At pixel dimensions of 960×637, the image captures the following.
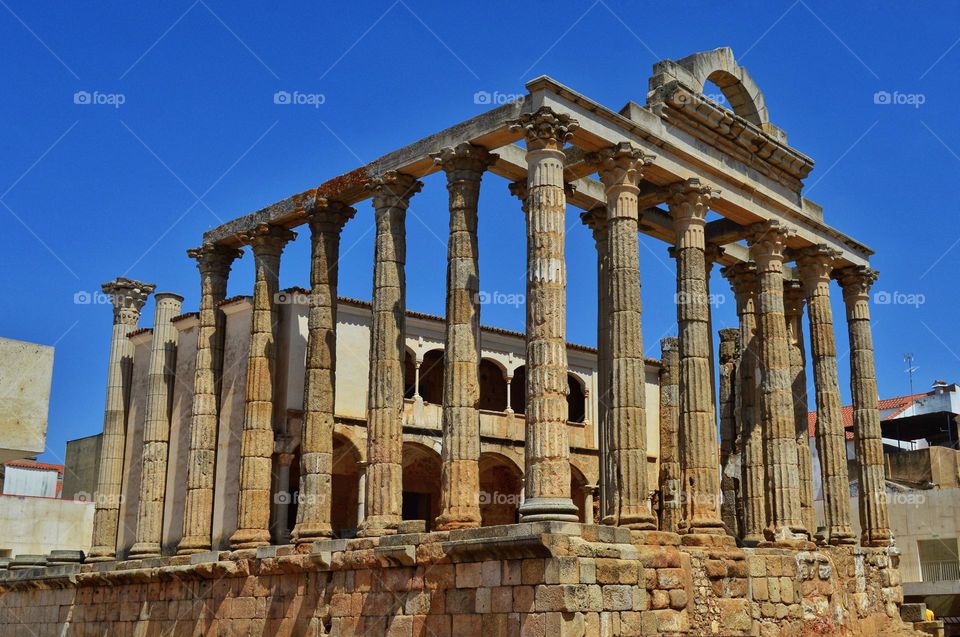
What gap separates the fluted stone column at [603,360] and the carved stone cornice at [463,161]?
2947mm

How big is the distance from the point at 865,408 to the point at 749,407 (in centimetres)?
277

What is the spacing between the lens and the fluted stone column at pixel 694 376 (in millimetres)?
19062

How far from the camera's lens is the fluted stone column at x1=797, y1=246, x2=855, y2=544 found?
23.5 m

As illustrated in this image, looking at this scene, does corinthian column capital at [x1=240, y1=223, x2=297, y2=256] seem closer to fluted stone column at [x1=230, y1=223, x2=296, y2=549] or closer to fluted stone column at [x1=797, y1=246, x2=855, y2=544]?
fluted stone column at [x1=230, y1=223, x2=296, y2=549]

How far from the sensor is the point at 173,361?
1009 inches

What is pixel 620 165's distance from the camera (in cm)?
1916

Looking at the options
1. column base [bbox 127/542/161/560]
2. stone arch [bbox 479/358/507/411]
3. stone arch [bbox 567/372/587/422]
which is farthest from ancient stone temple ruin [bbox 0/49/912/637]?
stone arch [bbox 567/372/587/422]

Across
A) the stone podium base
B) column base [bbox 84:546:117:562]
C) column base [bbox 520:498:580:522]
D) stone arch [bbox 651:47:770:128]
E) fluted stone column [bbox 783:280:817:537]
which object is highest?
stone arch [bbox 651:47:770:128]

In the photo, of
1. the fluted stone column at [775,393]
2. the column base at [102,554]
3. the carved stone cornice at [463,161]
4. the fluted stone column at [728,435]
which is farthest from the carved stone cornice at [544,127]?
the column base at [102,554]

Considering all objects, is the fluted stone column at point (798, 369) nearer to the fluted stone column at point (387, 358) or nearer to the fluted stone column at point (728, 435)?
the fluted stone column at point (728, 435)

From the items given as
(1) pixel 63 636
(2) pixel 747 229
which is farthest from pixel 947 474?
(1) pixel 63 636

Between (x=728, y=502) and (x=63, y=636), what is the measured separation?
52.9 ft

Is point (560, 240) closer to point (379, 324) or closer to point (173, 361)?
point (379, 324)

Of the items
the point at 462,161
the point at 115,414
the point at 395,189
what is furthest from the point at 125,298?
the point at 462,161
